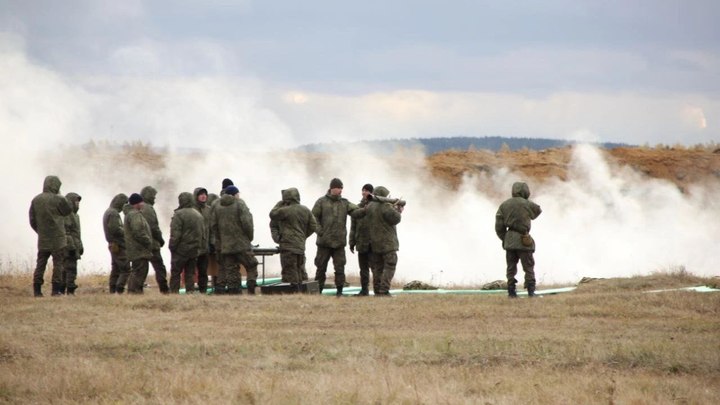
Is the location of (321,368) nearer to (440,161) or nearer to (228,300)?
(228,300)

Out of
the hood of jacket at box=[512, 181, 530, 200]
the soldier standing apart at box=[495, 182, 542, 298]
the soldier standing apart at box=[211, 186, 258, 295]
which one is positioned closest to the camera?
the soldier standing apart at box=[495, 182, 542, 298]

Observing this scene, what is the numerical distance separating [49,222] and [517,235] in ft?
28.9

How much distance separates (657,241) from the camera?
45.8 m

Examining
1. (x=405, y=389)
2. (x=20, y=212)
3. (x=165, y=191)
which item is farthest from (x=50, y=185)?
(x=165, y=191)

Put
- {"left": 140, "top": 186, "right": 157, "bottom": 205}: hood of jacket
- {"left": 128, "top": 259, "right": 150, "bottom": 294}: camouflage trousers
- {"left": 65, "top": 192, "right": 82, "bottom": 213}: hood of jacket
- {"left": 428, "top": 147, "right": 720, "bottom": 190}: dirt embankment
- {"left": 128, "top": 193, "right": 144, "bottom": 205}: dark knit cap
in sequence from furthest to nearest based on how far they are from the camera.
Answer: {"left": 428, "top": 147, "right": 720, "bottom": 190}: dirt embankment → {"left": 140, "top": 186, "right": 157, "bottom": 205}: hood of jacket → {"left": 65, "top": 192, "right": 82, "bottom": 213}: hood of jacket → {"left": 128, "top": 259, "right": 150, "bottom": 294}: camouflage trousers → {"left": 128, "top": 193, "right": 144, "bottom": 205}: dark knit cap

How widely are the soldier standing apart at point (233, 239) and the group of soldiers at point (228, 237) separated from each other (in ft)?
0.06

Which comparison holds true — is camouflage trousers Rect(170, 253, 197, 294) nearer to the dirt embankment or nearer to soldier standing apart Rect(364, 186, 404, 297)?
soldier standing apart Rect(364, 186, 404, 297)

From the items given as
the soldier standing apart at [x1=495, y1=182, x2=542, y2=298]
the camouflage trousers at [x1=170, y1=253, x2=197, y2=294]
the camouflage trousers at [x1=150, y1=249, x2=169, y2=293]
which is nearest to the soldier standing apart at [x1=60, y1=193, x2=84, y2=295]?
the camouflage trousers at [x1=150, y1=249, x2=169, y2=293]

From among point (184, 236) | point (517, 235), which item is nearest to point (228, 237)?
point (184, 236)

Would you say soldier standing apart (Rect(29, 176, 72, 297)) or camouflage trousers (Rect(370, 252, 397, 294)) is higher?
soldier standing apart (Rect(29, 176, 72, 297))

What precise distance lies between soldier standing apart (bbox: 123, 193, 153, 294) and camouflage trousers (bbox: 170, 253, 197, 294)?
0.65 meters

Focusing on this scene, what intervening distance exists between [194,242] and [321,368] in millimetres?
10629

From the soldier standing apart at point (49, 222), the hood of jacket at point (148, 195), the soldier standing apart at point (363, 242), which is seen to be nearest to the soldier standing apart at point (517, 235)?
the soldier standing apart at point (363, 242)

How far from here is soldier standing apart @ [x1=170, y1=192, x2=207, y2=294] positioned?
989 inches
